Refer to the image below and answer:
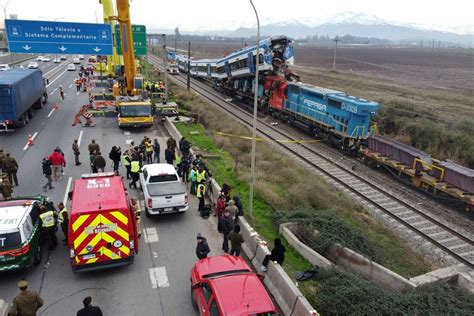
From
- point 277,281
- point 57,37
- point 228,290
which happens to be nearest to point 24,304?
point 228,290

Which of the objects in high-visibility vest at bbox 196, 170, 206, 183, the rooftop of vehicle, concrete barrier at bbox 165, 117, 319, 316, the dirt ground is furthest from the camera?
the dirt ground

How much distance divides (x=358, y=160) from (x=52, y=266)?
66.5 ft

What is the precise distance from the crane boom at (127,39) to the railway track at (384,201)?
36.1 feet

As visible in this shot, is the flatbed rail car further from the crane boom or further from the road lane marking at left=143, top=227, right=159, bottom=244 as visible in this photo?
the crane boom

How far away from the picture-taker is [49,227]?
1148cm

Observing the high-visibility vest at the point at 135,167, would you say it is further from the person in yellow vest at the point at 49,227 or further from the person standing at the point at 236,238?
the person standing at the point at 236,238

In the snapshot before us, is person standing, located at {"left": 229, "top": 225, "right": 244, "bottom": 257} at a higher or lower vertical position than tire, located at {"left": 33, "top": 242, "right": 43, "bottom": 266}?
higher

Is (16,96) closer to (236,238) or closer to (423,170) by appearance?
(236,238)

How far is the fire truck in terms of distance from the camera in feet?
32.8

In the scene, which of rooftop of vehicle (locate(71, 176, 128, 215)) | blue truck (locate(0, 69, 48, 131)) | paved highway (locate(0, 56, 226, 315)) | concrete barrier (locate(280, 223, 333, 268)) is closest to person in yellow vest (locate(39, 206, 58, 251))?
paved highway (locate(0, 56, 226, 315))

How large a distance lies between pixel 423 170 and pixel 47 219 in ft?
61.7

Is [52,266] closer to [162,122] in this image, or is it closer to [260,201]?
[260,201]

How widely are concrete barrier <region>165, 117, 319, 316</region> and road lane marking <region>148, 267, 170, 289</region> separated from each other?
2.74 m

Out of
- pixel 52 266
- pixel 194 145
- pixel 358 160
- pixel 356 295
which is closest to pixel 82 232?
pixel 52 266
